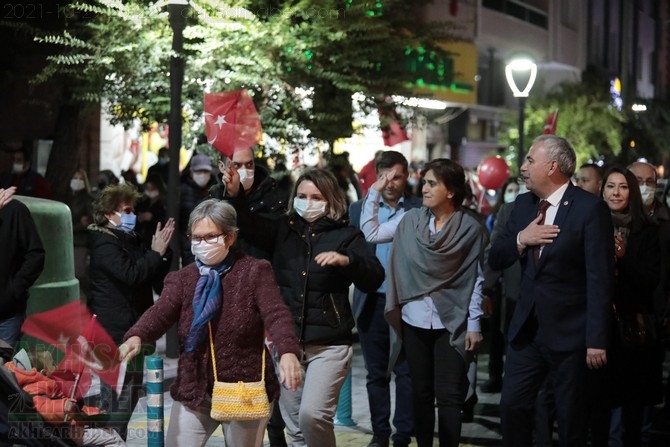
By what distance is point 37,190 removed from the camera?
634 inches

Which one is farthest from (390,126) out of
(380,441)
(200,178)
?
(380,441)

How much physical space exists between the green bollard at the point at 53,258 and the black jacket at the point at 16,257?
1.43 meters

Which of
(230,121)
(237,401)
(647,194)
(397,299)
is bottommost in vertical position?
(237,401)

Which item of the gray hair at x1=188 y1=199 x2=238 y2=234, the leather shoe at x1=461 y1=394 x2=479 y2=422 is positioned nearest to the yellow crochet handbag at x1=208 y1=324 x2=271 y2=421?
the gray hair at x1=188 y1=199 x2=238 y2=234

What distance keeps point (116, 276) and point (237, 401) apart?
9.20 ft

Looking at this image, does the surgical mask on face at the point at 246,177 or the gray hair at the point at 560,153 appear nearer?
the gray hair at the point at 560,153

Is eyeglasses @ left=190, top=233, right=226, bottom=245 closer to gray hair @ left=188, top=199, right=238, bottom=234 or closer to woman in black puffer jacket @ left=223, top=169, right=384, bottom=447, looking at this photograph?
gray hair @ left=188, top=199, right=238, bottom=234

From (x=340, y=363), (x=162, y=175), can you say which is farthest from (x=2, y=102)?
(x=340, y=363)

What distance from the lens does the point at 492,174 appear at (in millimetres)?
18406

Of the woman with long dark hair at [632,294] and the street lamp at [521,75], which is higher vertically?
the street lamp at [521,75]

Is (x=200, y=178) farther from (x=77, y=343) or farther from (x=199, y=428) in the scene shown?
(x=199, y=428)

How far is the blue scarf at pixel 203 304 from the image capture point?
6.48 m

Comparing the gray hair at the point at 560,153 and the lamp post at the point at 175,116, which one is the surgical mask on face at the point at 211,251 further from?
the lamp post at the point at 175,116

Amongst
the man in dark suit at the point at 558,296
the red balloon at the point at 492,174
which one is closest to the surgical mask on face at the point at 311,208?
the man in dark suit at the point at 558,296
